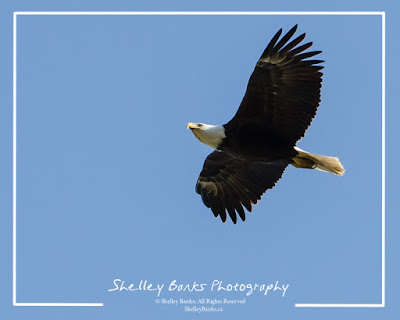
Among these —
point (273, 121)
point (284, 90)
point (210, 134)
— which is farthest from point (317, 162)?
point (210, 134)

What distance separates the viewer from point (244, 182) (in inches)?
357

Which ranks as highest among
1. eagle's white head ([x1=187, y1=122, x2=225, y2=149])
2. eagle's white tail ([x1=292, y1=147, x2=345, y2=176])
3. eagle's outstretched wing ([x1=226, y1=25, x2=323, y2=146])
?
eagle's outstretched wing ([x1=226, y1=25, x2=323, y2=146])

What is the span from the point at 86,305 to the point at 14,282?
1.15 m

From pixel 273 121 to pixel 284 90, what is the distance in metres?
0.42

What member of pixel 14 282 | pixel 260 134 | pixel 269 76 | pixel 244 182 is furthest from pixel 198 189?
pixel 14 282

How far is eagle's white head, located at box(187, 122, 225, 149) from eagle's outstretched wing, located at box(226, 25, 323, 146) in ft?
0.52

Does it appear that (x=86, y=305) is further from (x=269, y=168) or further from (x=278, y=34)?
(x=278, y=34)

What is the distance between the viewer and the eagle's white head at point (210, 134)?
8352 millimetres

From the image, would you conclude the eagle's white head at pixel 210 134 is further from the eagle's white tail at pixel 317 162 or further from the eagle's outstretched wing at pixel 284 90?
the eagle's white tail at pixel 317 162

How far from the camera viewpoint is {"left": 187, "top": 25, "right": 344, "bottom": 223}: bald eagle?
8211 millimetres

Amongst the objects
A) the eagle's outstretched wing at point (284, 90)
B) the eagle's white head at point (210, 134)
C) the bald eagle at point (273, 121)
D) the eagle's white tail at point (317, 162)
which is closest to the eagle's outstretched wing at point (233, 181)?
the bald eagle at point (273, 121)

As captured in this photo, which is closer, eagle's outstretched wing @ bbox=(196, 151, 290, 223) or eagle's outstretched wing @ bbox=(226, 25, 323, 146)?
eagle's outstretched wing @ bbox=(226, 25, 323, 146)

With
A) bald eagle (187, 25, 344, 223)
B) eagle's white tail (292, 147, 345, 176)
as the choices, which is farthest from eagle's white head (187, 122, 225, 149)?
eagle's white tail (292, 147, 345, 176)

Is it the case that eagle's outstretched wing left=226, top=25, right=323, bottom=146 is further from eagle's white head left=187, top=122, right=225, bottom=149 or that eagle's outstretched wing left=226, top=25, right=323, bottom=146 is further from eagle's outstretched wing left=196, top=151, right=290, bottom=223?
eagle's outstretched wing left=196, top=151, right=290, bottom=223
